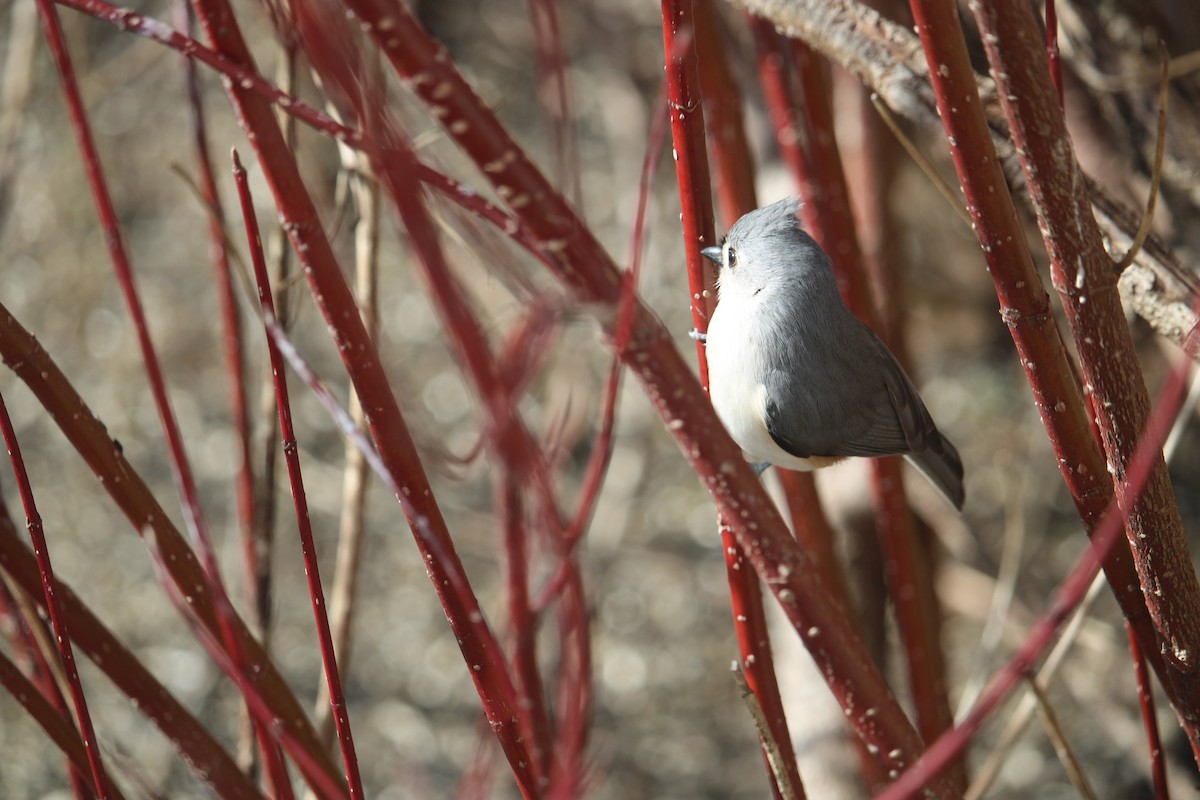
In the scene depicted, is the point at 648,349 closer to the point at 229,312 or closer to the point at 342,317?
the point at 342,317

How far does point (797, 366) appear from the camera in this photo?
1157mm

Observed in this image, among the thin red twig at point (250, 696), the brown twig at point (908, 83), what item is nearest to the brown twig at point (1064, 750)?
the brown twig at point (908, 83)

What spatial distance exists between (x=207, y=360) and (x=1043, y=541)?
2228 millimetres

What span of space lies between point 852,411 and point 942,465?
0.58 ft

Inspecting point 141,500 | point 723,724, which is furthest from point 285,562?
point 141,500

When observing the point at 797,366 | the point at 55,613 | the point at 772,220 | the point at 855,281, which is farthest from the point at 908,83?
the point at 55,613

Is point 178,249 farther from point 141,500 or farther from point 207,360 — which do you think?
point 141,500

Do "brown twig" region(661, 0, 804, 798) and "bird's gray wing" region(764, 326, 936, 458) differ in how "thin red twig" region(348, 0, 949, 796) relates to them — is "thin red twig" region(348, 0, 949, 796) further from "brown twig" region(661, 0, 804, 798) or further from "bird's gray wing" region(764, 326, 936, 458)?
"bird's gray wing" region(764, 326, 936, 458)

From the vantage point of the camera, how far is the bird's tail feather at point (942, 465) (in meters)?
1.26

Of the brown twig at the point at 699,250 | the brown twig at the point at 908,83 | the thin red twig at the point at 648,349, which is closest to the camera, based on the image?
the thin red twig at the point at 648,349

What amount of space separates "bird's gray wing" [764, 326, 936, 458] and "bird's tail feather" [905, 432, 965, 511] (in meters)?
0.06

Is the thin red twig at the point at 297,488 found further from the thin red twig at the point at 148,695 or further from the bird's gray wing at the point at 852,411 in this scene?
the bird's gray wing at the point at 852,411

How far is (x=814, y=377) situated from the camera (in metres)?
1.16

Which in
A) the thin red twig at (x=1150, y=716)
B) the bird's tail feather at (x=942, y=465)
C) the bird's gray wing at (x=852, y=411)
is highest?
the bird's gray wing at (x=852, y=411)
